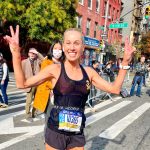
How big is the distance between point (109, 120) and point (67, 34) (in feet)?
20.5

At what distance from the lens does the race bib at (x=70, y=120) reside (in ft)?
10.8

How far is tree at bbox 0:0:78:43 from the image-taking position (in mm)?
24486

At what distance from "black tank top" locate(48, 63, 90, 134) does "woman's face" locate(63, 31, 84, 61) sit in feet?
0.53

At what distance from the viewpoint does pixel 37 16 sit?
24641 mm

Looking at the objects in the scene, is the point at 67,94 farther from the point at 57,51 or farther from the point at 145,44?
the point at 145,44

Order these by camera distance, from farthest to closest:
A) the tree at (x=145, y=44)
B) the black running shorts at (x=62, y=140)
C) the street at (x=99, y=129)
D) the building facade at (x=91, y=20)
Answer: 1. the tree at (x=145, y=44)
2. the building facade at (x=91, y=20)
3. the street at (x=99, y=129)
4. the black running shorts at (x=62, y=140)

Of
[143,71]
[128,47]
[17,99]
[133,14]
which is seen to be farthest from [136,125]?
[133,14]

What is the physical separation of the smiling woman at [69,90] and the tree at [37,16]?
70.2ft

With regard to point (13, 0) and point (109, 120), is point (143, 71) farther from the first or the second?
point (13, 0)

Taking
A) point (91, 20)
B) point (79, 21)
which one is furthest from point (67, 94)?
point (91, 20)

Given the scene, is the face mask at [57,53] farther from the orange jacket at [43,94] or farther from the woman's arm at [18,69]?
the woman's arm at [18,69]

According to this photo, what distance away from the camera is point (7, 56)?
1070 inches

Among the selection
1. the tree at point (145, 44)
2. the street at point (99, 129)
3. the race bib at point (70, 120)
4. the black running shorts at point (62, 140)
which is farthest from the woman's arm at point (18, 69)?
the tree at point (145, 44)

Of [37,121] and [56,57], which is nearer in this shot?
[56,57]
